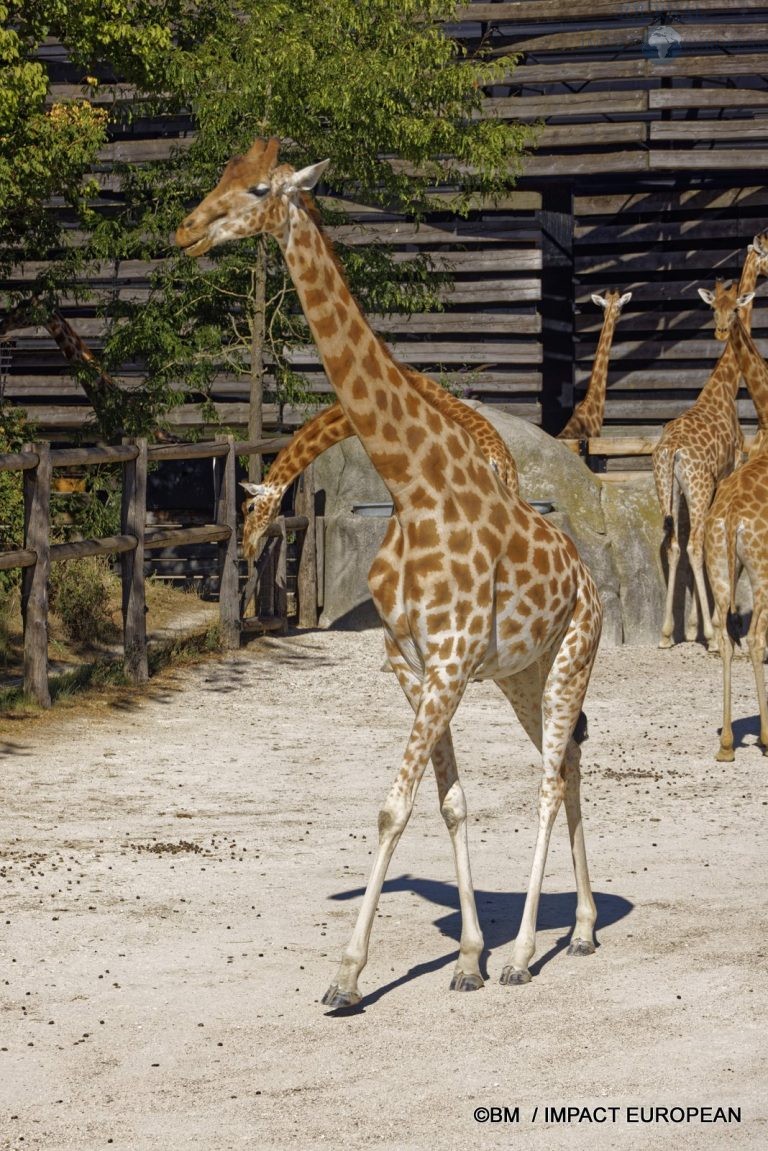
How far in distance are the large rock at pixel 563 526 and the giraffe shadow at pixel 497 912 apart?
7102 mm

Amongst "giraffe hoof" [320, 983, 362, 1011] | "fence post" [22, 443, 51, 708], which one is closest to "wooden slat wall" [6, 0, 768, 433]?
"fence post" [22, 443, 51, 708]

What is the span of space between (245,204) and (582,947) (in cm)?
286

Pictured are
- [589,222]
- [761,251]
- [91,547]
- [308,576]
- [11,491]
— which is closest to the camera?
[91,547]

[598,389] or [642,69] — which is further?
[642,69]

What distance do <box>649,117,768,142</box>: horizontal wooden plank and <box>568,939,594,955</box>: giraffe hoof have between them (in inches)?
501

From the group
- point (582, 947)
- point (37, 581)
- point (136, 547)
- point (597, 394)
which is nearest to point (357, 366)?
point (582, 947)

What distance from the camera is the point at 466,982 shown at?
17.9 ft

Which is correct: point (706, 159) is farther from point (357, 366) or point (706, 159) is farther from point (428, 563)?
point (428, 563)

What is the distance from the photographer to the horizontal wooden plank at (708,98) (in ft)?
55.1

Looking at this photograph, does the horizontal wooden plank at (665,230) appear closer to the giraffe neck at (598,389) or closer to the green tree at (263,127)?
the giraffe neck at (598,389)

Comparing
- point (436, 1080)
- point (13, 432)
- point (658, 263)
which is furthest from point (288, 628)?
point (436, 1080)

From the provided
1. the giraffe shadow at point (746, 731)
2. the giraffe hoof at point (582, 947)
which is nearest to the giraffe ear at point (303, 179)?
the giraffe hoof at point (582, 947)

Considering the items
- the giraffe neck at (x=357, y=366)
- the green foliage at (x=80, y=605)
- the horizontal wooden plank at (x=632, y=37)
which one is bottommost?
the green foliage at (x=80, y=605)

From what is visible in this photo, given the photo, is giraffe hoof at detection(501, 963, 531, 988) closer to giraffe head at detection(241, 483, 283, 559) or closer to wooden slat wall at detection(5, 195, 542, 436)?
giraffe head at detection(241, 483, 283, 559)
